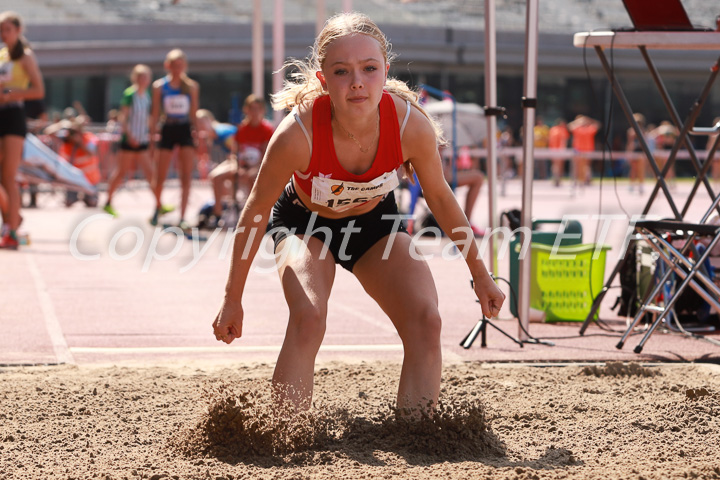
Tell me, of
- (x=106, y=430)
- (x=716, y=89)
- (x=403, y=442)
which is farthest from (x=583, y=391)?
(x=716, y=89)

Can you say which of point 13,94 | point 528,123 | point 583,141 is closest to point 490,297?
point 528,123

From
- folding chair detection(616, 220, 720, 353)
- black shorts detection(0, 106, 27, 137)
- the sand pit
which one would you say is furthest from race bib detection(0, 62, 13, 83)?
folding chair detection(616, 220, 720, 353)

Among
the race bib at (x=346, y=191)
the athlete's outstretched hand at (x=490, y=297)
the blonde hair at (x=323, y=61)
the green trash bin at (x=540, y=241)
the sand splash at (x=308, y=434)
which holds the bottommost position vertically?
the sand splash at (x=308, y=434)

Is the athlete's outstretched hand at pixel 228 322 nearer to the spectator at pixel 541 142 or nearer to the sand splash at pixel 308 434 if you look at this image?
the sand splash at pixel 308 434

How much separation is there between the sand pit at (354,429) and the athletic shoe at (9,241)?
6.12 meters

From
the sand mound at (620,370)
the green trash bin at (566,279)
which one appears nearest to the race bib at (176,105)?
the green trash bin at (566,279)

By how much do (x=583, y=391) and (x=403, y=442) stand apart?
143 centimetres

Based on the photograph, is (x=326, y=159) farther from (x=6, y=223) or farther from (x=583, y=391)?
(x=6, y=223)

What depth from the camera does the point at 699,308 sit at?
7.02 metres

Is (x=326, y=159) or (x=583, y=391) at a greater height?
(x=326, y=159)

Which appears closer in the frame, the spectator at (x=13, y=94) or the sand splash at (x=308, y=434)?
the sand splash at (x=308, y=434)

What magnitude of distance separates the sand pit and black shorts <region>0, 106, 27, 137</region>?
5727 millimetres

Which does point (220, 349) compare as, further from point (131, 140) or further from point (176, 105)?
point (131, 140)

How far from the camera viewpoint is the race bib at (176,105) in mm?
13227
